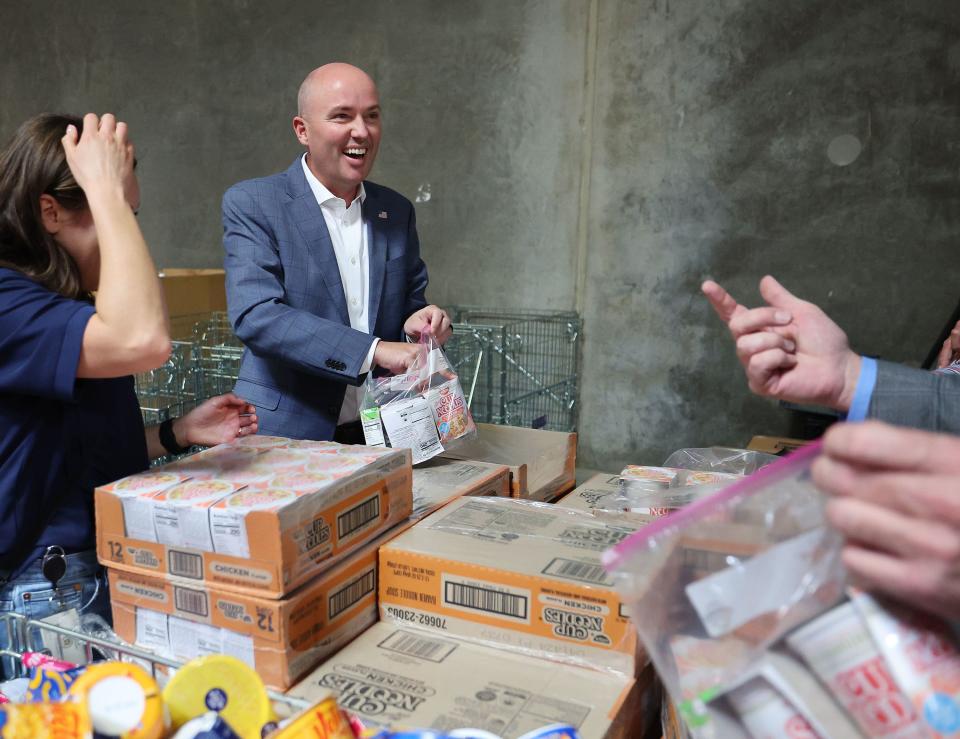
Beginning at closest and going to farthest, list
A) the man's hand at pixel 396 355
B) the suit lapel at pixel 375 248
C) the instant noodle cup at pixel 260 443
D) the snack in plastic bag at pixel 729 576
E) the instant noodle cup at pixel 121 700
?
1. the snack in plastic bag at pixel 729 576
2. the instant noodle cup at pixel 121 700
3. the instant noodle cup at pixel 260 443
4. the man's hand at pixel 396 355
5. the suit lapel at pixel 375 248

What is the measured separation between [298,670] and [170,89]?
5.45 m

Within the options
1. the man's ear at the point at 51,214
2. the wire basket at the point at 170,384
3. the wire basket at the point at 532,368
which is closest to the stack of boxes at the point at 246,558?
the man's ear at the point at 51,214

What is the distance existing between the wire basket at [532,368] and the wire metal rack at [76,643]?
11.2 feet

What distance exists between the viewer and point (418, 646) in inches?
44.9

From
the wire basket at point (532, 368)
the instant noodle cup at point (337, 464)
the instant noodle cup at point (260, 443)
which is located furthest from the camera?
the wire basket at point (532, 368)

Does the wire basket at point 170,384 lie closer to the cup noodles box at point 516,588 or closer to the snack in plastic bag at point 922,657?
the cup noodles box at point 516,588

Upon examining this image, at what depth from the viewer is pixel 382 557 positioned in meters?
1.20

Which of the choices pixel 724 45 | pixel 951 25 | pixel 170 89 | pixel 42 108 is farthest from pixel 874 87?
pixel 42 108

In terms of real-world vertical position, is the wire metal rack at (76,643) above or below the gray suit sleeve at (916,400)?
below

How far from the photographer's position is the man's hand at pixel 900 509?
0.58m

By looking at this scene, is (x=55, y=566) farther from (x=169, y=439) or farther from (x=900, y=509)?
(x=900, y=509)

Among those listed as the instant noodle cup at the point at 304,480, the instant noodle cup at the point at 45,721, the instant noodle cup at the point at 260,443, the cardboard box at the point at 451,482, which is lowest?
the cardboard box at the point at 451,482

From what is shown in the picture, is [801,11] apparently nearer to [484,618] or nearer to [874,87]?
[874,87]

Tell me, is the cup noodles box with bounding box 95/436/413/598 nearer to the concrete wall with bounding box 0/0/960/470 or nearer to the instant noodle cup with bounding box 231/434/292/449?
the instant noodle cup with bounding box 231/434/292/449
